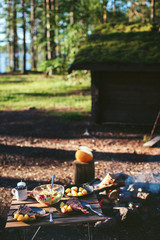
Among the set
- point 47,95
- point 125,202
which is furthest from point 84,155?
point 47,95

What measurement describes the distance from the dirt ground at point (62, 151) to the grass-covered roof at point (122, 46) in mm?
2625

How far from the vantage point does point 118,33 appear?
12.1m

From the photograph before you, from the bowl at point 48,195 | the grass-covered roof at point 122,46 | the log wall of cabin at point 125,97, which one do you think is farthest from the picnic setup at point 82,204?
the log wall of cabin at point 125,97

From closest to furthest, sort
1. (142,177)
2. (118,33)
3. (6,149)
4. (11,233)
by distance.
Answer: (11,233), (142,177), (6,149), (118,33)

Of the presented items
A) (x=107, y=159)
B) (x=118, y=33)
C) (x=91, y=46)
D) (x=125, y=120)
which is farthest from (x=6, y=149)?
(x=118, y=33)

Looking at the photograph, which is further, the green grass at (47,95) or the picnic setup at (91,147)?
the green grass at (47,95)

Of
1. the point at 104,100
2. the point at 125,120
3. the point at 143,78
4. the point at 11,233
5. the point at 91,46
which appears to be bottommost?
the point at 11,233

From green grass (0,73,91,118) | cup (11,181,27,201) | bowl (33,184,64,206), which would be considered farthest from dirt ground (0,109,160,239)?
green grass (0,73,91,118)

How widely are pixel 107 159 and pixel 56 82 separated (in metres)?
16.3

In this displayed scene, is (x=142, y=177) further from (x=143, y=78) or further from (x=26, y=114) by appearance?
(x=26, y=114)

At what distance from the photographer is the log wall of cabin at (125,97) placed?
406 inches

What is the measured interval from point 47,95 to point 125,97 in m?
8.20

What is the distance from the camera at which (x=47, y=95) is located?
57.9 feet

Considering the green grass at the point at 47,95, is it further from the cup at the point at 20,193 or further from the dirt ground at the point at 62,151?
the cup at the point at 20,193
